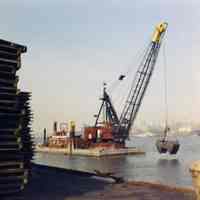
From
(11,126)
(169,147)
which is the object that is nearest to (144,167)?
(169,147)

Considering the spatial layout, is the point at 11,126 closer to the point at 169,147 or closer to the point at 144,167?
the point at 144,167

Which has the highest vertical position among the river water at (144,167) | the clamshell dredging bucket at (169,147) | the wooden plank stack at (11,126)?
the wooden plank stack at (11,126)

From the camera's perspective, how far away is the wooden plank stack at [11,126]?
45.0ft

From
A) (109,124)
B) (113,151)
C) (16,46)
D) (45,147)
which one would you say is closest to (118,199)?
(16,46)

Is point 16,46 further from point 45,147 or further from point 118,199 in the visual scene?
point 45,147

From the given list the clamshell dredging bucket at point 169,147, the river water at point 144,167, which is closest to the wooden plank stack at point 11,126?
the river water at point 144,167

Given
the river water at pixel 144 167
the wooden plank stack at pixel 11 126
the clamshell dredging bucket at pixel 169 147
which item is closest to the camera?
the wooden plank stack at pixel 11 126

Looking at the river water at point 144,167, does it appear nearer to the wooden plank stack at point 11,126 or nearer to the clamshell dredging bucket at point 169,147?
the clamshell dredging bucket at point 169,147

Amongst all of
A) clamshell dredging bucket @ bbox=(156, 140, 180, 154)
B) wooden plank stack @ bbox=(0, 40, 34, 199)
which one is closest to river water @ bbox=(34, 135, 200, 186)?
clamshell dredging bucket @ bbox=(156, 140, 180, 154)

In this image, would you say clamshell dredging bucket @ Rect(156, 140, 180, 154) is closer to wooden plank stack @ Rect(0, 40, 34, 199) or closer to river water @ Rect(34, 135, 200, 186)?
river water @ Rect(34, 135, 200, 186)

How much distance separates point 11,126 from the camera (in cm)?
1404

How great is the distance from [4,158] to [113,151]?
2689 inches

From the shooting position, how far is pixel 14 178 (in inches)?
543

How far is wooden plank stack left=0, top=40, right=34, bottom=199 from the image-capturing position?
13.7 meters
